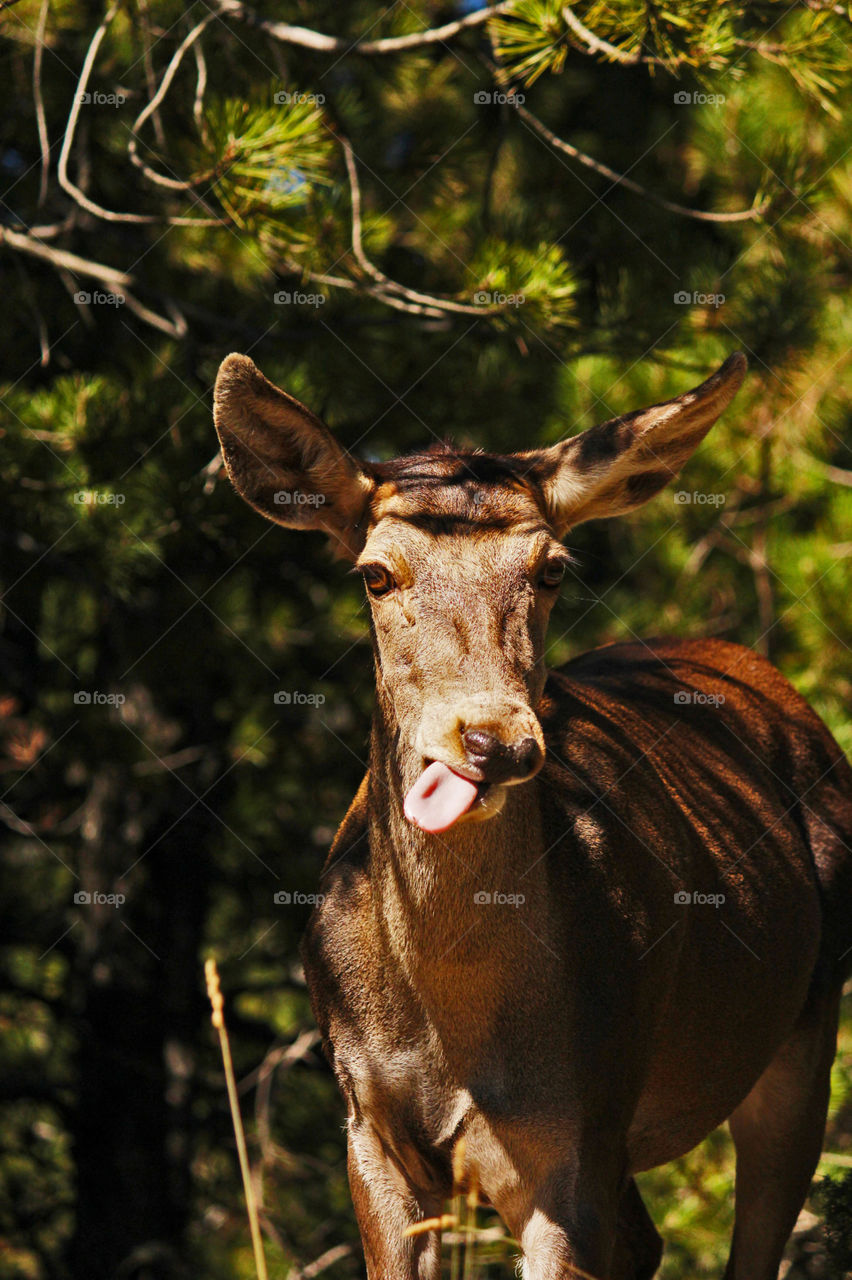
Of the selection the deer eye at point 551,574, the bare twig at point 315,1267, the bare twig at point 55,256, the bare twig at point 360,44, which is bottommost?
the bare twig at point 315,1267

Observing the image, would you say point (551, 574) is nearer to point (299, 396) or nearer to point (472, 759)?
point (472, 759)

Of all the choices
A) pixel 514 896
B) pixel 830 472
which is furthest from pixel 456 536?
pixel 830 472

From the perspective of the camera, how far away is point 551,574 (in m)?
4.19

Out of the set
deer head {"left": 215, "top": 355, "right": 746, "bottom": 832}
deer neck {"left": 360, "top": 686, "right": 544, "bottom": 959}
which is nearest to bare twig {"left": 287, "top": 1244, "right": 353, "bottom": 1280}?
deer neck {"left": 360, "top": 686, "right": 544, "bottom": 959}

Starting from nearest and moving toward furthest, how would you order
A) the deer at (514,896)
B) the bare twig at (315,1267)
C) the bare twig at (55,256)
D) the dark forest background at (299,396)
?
the deer at (514,896) → the bare twig at (55,256) → the dark forest background at (299,396) → the bare twig at (315,1267)

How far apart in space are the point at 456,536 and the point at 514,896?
1.01 metres

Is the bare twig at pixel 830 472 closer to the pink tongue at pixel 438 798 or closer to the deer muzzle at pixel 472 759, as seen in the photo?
the deer muzzle at pixel 472 759

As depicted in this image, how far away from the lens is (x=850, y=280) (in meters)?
10.6

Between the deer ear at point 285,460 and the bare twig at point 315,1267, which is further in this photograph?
the bare twig at point 315,1267

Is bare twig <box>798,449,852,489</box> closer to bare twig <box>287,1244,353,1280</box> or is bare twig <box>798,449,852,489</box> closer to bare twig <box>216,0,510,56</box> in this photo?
bare twig <box>216,0,510,56</box>

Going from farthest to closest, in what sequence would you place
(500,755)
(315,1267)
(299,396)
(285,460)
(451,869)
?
(315,1267), (299,396), (285,460), (451,869), (500,755)

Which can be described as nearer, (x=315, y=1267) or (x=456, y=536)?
(x=456, y=536)

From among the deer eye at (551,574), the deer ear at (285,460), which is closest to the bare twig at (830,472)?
the deer ear at (285,460)

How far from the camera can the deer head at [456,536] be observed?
353 cm
